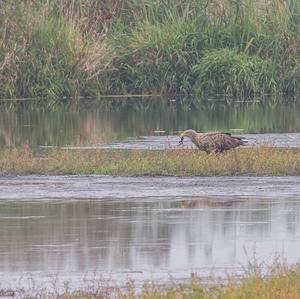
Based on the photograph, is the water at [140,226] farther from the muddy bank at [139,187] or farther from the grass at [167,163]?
the grass at [167,163]

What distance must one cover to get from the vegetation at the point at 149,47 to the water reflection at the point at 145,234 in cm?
1730

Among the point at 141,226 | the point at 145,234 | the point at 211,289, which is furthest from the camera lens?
the point at 141,226

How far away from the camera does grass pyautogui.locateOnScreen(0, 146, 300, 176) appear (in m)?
18.4

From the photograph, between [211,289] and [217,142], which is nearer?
[211,289]

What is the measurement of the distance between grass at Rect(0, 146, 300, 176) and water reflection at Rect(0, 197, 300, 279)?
2.14 m

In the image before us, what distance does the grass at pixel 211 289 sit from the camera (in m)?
9.88

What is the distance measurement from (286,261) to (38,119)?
58.4 ft

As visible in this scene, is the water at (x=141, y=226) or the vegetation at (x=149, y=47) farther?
the vegetation at (x=149, y=47)

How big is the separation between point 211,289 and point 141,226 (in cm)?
409

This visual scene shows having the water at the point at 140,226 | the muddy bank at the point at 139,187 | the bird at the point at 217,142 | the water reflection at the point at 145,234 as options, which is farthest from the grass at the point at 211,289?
the bird at the point at 217,142

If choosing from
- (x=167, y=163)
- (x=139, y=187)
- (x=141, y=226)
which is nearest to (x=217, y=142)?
(x=167, y=163)

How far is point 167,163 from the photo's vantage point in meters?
18.8

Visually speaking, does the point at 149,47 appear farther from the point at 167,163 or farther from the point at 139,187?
the point at 139,187

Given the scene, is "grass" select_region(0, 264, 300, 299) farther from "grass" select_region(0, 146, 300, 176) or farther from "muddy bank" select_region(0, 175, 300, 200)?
"grass" select_region(0, 146, 300, 176)
